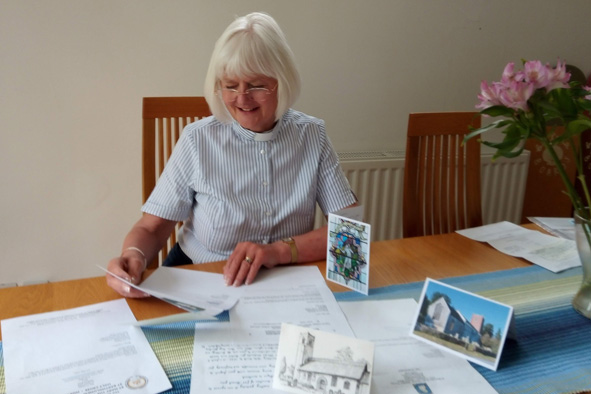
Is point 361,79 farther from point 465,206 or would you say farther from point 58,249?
point 58,249

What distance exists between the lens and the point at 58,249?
206 centimetres

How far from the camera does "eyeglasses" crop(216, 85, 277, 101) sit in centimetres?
130

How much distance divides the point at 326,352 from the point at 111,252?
163cm

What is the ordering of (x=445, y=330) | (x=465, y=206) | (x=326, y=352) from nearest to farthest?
1. (x=326, y=352)
2. (x=445, y=330)
3. (x=465, y=206)

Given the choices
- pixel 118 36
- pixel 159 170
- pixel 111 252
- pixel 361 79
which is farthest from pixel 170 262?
pixel 361 79

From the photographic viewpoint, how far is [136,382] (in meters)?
0.77

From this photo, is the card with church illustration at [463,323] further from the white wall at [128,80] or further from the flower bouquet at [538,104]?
the white wall at [128,80]

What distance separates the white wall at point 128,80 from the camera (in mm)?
1852

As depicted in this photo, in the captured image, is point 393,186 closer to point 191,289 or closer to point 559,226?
point 559,226

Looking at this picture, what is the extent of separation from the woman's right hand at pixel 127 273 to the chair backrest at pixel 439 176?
916 mm

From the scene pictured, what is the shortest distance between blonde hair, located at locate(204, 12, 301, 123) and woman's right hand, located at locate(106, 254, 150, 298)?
0.51m

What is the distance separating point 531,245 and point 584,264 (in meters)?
0.34

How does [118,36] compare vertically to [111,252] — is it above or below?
above

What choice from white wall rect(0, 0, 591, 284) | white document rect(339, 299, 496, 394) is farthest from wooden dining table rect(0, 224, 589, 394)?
white wall rect(0, 0, 591, 284)
